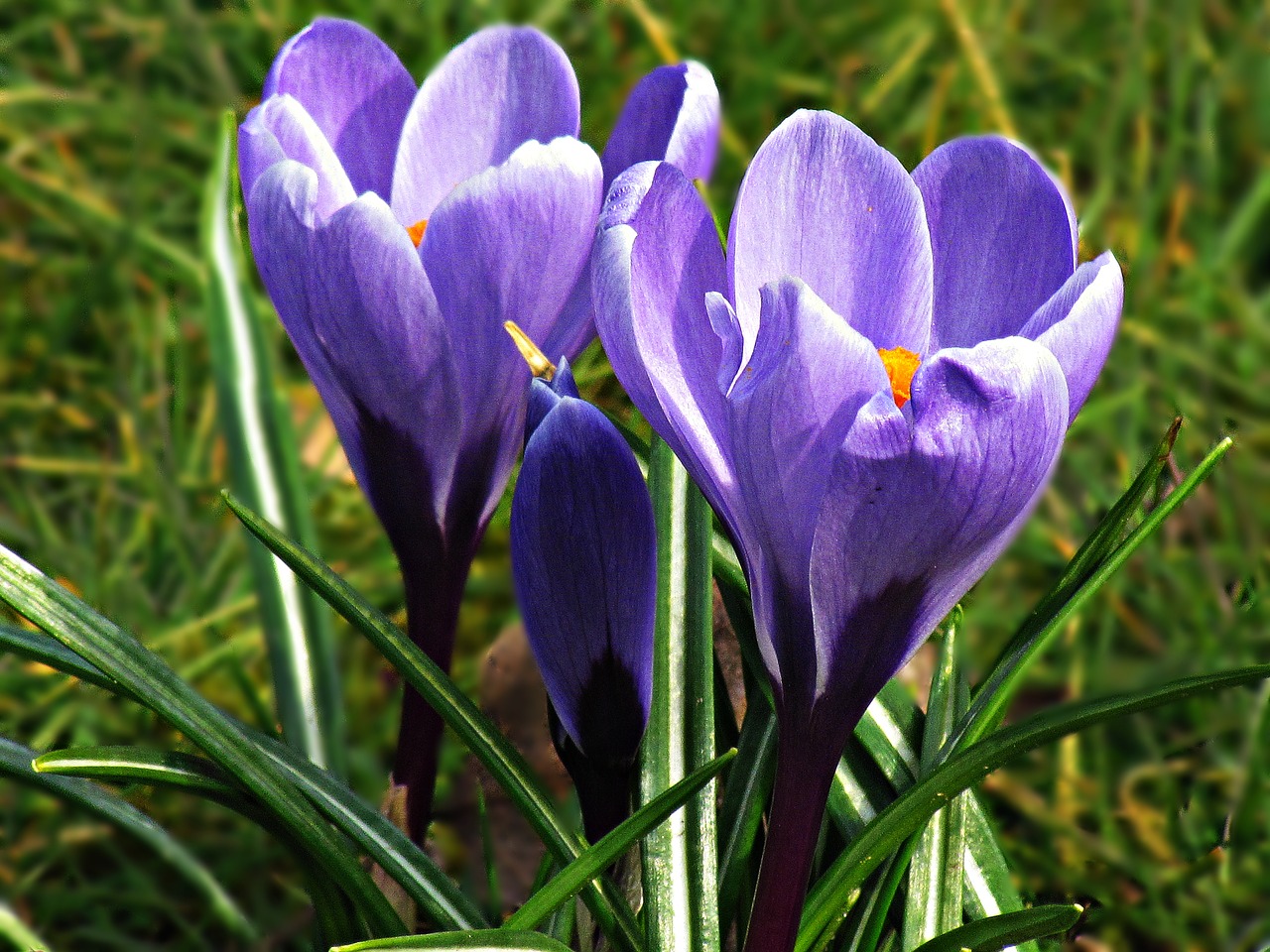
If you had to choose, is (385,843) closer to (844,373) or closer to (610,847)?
(610,847)

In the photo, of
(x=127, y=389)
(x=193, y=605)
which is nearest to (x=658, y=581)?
(x=193, y=605)

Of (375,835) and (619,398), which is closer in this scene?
(375,835)

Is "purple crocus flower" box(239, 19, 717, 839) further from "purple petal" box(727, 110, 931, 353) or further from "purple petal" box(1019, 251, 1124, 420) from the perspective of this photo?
"purple petal" box(1019, 251, 1124, 420)

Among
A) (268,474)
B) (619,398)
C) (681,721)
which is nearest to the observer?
(681,721)

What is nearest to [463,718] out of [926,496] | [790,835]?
[790,835]

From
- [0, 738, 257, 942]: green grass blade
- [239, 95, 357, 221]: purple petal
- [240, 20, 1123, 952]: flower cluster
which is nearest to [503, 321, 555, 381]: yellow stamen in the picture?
[240, 20, 1123, 952]: flower cluster

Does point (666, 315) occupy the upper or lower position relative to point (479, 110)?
lower

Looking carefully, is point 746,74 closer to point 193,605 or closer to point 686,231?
point 193,605
